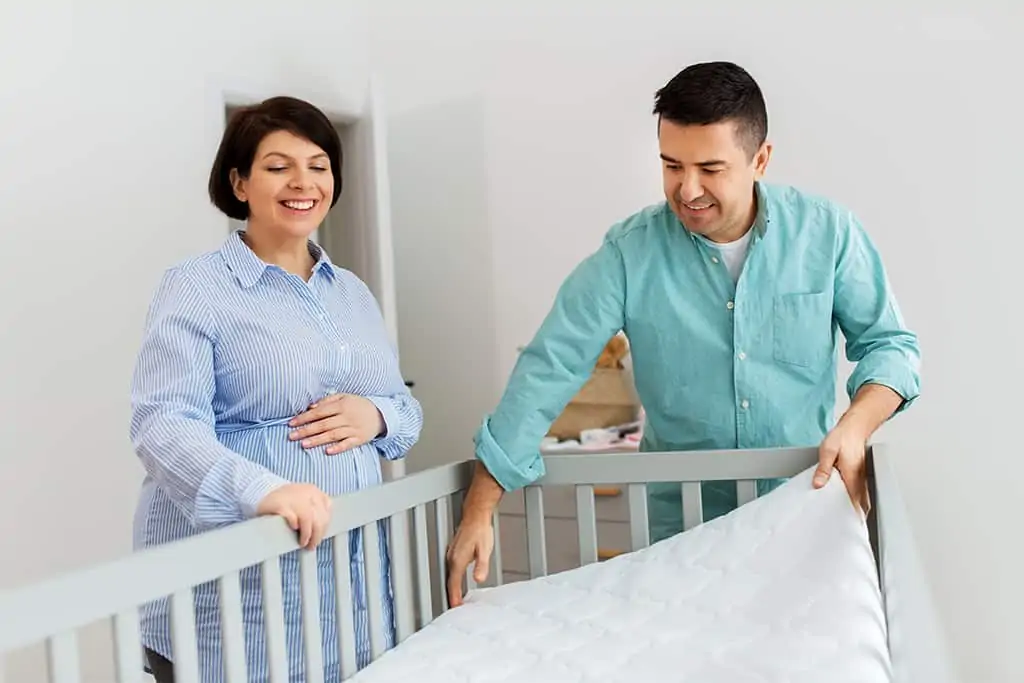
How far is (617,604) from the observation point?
1532mm

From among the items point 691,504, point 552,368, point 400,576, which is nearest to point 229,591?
point 400,576

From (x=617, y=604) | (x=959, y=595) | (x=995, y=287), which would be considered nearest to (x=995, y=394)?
(x=995, y=287)

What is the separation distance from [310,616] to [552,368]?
1.80ft

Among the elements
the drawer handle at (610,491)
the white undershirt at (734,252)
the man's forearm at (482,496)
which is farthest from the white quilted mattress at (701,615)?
the drawer handle at (610,491)

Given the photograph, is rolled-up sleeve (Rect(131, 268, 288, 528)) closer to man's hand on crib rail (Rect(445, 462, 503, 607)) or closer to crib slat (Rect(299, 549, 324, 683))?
crib slat (Rect(299, 549, 324, 683))

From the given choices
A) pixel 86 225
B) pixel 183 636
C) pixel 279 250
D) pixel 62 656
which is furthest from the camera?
pixel 86 225

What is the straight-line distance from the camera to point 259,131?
1.46 meters

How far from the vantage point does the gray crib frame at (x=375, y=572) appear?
0.90 m

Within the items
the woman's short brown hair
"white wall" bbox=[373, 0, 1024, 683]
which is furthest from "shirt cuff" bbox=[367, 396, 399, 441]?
"white wall" bbox=[373, 0, 1024, 683]

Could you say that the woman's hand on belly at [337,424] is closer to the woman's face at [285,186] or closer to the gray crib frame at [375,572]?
the gray crib frame at [375,572]

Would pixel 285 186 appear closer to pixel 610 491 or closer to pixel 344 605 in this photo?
pixel 344 605

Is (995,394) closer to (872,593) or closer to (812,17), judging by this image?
(812,17)

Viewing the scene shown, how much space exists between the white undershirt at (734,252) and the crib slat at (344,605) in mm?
686

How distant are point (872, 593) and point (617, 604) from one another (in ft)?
1.18
